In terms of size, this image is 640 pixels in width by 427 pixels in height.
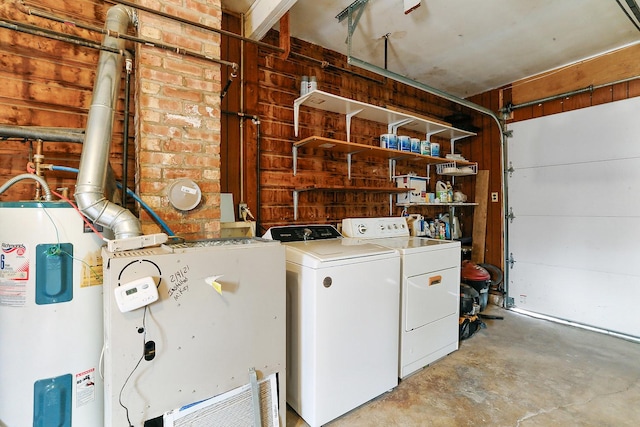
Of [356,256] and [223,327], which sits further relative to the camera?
[356,256]

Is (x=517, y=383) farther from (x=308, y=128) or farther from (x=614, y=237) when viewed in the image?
(x=308, y=128)

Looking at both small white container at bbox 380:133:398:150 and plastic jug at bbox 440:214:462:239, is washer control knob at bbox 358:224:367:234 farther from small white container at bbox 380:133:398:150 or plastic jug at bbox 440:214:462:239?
plastic jug at bbox 440:214:462:239

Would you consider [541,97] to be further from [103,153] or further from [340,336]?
[103,153]

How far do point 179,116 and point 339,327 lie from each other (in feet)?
4.94

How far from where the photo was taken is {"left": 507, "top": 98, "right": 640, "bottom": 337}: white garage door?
9.46ft

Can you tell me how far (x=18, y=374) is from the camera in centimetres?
123

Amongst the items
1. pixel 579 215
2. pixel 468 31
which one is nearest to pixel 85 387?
pixel 468 31

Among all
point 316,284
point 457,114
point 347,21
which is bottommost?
point 316,284

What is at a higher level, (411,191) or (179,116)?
(179,116)

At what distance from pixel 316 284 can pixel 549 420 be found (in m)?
1.61

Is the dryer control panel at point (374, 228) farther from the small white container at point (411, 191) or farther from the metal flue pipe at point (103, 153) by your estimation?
the metal flue pipe at point (103, 153)

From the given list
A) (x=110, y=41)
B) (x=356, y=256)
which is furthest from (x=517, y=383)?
(x=110, y=41)

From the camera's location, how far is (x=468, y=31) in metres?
2.58

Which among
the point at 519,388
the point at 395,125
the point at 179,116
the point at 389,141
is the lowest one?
the point at 519,388
